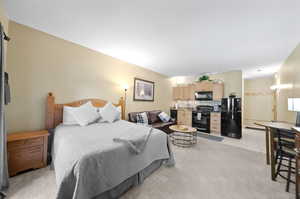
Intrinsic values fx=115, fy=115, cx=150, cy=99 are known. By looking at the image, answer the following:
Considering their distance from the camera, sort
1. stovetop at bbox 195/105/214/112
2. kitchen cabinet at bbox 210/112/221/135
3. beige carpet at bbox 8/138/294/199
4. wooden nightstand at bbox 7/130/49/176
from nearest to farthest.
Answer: beige carpet at bbox 8/138/294/199, wooden nightstand at bbox 7/130/49/176, kitchen cabinet at bbox 210/112/221/135, stovetop at bbox 195/105/214/112

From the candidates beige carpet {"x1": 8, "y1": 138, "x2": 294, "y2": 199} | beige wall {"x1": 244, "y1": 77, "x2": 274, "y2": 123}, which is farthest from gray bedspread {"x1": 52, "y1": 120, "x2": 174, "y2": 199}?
beige wall {"x1": 244, "y1": 77, "x2": 274, "y2": 123}

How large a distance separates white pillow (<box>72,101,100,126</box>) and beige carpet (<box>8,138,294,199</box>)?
95 cm

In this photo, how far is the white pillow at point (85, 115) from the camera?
8.09ft

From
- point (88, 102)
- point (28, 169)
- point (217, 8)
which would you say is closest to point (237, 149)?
point (217, 8)

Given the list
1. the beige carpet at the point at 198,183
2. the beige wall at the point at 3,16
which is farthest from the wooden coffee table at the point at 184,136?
the beige wall at the point at 3,16

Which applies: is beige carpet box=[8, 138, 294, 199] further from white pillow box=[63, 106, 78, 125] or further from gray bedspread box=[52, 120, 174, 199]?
white pillow box=[63, 106, 78, 125]

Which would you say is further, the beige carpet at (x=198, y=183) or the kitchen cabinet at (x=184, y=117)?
the kitchen cabinet at (x=184, y=117)

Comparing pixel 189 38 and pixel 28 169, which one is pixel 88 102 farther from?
pixel 189 38

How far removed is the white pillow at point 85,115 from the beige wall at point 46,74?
433 mm

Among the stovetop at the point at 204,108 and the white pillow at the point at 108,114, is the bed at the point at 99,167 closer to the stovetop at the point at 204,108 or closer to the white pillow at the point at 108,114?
the white pillow at the point at 108,114

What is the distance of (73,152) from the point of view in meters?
1.28

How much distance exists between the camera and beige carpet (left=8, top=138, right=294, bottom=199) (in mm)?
1520

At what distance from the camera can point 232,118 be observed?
14.3 feet

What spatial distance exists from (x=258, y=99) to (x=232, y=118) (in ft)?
12.6
